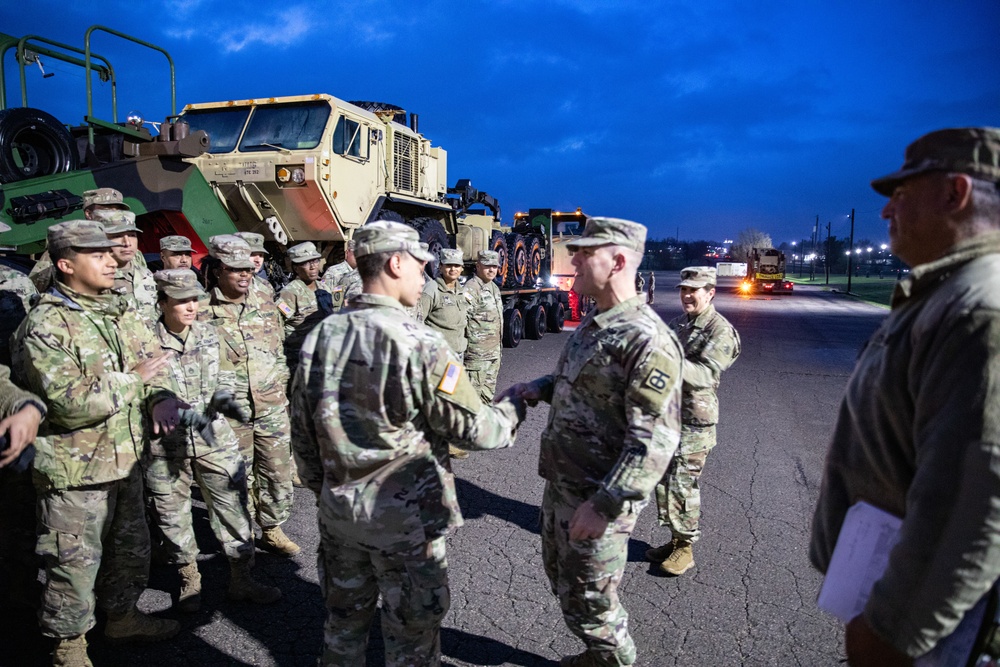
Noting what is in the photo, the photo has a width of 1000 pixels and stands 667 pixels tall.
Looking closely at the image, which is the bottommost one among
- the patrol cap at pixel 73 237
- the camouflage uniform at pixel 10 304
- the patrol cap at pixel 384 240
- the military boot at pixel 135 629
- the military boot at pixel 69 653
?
the military boot at pixel 135 629

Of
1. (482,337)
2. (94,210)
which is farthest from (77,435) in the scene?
(482,337)

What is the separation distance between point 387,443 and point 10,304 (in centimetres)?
241

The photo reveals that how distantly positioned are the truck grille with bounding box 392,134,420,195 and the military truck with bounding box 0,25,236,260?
2988 millimetres

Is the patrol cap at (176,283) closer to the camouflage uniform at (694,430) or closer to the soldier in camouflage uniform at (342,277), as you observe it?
the soldier in camouflage uniform at (342,277)

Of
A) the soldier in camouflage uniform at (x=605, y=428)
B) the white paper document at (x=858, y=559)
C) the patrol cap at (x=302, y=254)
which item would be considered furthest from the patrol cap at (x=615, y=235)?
the patrol cap at (x=302, y=254)

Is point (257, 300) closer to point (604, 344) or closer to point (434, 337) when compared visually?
point (434, 337)

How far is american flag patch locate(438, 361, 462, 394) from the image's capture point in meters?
2.09

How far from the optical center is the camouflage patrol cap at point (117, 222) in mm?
3773

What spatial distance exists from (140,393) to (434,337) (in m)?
1.65

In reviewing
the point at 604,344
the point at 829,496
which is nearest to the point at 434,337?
the point at 604,344

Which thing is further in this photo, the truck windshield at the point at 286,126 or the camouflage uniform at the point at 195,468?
the truck windshield at the point at 286,126

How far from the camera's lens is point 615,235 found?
2.43 metres

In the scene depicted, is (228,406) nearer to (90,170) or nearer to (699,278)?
(699,278)

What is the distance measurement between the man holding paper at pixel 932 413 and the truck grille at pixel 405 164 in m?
8.24
